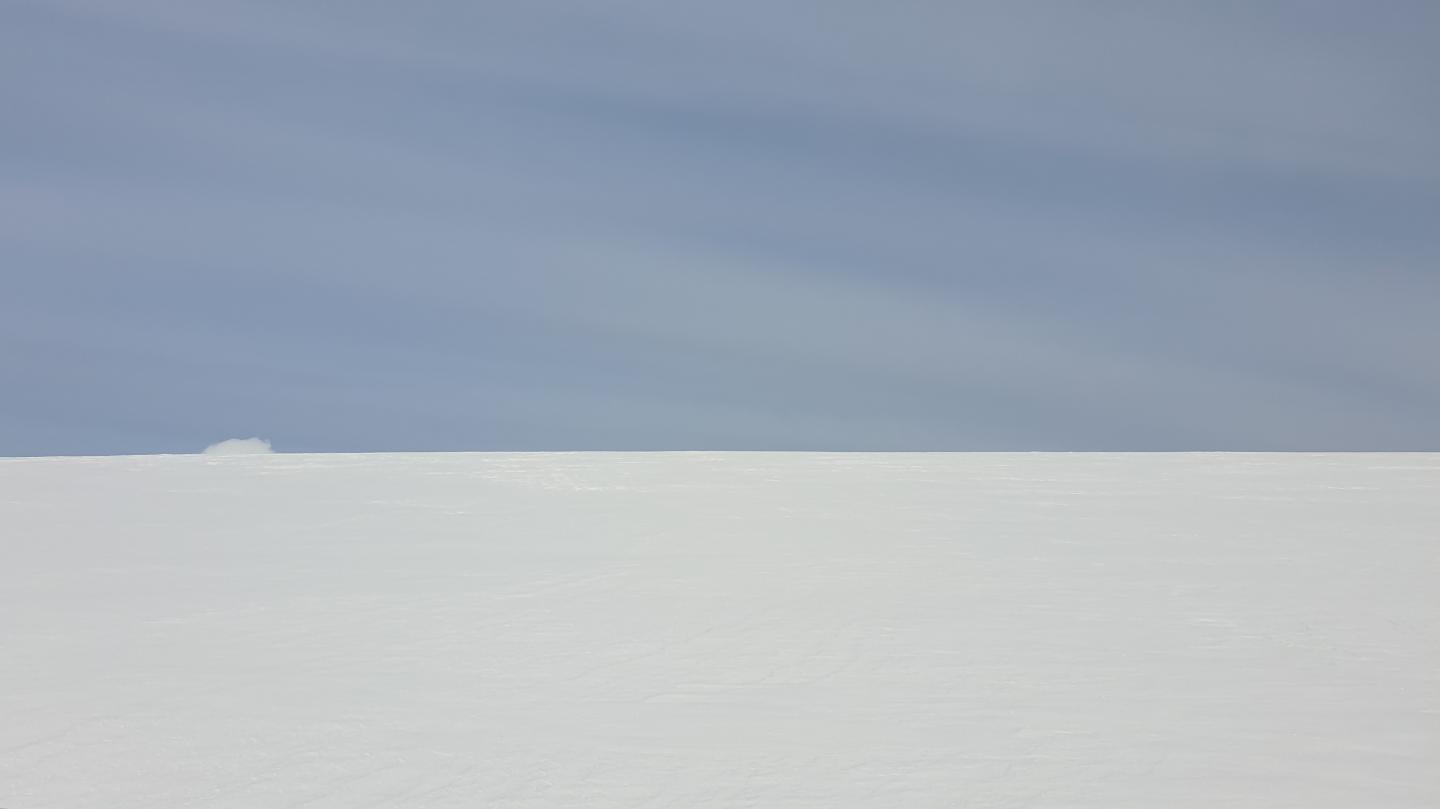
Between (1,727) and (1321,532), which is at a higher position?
(1321,532)

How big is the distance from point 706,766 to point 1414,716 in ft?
7.72

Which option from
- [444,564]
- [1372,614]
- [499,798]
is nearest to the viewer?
[499,798]

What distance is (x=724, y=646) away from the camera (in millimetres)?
5367

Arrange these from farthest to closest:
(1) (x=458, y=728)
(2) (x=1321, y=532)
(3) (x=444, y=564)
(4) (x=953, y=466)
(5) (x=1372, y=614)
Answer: (4) (x=953, y=466) < (2) (x=1321, y=532) < (3) (x=444, y=564) < (5) (x=1372, y=614) < (1) (x=458, y=728)

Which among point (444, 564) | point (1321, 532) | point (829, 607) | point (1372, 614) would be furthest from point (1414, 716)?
point (444, 564)

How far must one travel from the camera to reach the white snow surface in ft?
13.1

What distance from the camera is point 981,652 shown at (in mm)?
5285

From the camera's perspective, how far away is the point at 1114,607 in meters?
6.02

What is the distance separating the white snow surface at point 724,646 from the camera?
3994 mm

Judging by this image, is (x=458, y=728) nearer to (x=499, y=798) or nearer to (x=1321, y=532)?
(x=499, y=798)

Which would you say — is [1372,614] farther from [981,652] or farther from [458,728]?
[458,728]

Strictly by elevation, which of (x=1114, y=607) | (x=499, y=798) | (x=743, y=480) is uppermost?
(x=743, y=480)

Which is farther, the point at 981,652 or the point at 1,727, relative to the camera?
the point at 981,652

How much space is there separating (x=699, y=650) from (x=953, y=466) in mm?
5746
